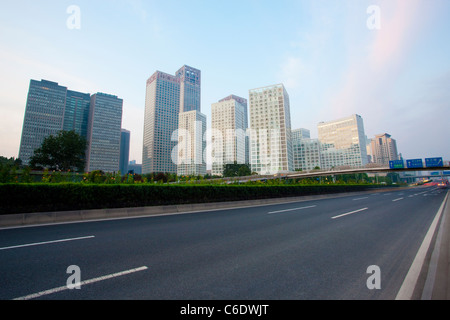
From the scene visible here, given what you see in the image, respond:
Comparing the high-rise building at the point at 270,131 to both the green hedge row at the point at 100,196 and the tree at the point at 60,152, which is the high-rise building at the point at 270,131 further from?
the green hedge row at the point at 100,196

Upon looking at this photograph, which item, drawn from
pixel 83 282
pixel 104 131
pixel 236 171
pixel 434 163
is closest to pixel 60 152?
pixel 83 282

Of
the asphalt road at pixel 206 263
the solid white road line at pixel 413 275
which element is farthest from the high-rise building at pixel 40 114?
the solid white road line at pixel 413 275

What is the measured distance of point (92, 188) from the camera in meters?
9.62

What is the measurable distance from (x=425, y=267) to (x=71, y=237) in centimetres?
840

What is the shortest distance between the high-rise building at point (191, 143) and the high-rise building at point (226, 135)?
15.7 metres

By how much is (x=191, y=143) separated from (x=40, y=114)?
400ft

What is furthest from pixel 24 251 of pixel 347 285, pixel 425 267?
pixel 425 267

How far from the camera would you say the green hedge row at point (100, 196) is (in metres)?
7.98

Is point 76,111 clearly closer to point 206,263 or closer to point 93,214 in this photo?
point 93,214

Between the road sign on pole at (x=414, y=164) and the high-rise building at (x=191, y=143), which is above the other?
the high-rise building at (x=191, y=143)

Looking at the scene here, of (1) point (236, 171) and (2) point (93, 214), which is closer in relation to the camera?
(2) point (93, 214)

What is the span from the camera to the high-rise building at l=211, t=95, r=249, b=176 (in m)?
172

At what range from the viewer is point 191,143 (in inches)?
7648

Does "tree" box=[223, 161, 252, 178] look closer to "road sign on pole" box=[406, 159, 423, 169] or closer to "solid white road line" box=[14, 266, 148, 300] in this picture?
"road sign on pole" box=[406, 159, 423, 169]
